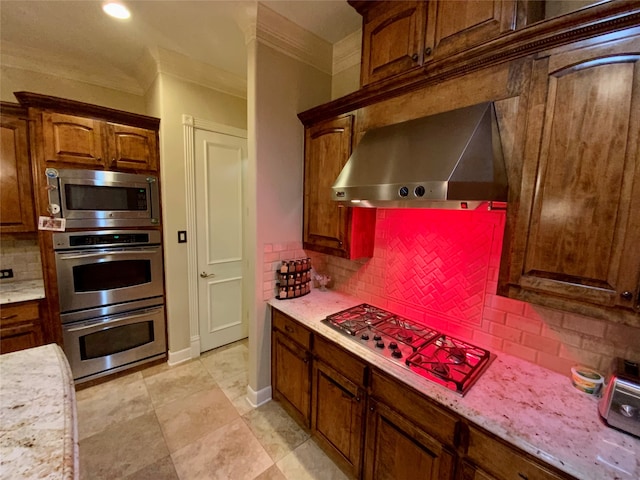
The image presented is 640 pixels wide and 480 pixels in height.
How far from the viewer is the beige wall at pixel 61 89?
2.34 metres

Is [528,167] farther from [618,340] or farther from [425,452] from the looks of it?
[425,452]

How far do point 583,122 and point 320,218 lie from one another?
1.44 metres

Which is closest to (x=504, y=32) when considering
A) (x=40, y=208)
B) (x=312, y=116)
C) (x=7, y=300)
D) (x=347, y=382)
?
(x=312, y=116)

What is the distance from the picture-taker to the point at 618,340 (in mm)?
1140

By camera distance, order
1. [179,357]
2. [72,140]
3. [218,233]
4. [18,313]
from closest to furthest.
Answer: [18,313] < [72,140] < [179,357] < [218,233]

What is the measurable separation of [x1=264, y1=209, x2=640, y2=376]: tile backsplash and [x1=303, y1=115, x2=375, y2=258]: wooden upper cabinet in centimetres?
17

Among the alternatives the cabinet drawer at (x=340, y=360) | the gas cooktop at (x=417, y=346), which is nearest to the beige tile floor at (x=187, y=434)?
the cabinet drawer at (x=340, y=360)

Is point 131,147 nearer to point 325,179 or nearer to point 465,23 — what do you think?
point 325,179

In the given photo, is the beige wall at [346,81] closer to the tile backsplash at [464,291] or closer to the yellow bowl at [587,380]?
the tile backsplash at [464,291]

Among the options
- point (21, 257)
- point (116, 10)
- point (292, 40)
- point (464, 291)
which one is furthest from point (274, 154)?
point (21, 257)

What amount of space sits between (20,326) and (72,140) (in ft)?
4.84

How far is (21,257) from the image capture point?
242cm

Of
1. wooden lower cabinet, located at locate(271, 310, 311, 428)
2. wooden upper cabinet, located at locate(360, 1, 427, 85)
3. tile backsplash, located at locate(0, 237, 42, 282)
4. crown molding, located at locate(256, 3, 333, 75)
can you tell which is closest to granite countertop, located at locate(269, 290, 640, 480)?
wooden lower cabinet, located at locate(271, 310, 311, 428)

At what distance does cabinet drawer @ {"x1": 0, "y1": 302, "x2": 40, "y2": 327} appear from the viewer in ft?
6.51
